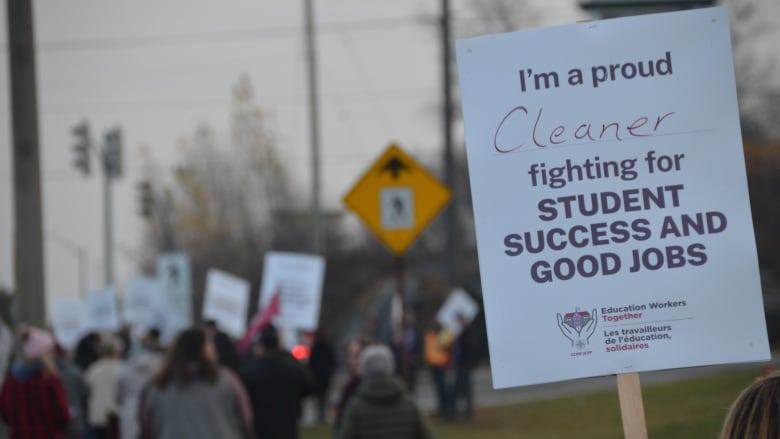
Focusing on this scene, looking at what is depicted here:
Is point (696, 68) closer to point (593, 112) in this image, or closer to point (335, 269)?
Result: point (593, 112)

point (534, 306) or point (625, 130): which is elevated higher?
point (625, 130)

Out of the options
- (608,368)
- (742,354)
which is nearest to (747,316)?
(742,354)

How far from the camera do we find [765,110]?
42062 millimetres

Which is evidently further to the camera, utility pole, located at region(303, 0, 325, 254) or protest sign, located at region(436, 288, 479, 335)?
utility pole, located at region(303, 0, 325, 254)

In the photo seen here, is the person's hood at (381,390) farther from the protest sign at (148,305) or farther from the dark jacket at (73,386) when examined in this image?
the protest sign at (148,305)

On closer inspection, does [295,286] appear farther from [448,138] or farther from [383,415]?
[383,415]

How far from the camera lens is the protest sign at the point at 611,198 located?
452 centimetres

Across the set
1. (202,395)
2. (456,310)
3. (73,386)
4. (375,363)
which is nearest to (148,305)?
(456,310)

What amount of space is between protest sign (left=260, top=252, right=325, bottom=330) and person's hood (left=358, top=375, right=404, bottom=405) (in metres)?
9.59

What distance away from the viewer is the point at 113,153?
104ft

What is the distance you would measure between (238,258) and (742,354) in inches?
1904

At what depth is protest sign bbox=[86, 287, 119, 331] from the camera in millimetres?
26828

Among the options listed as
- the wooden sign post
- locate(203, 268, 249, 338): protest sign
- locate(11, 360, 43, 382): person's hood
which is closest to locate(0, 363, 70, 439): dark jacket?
locate(11, 360, 43, 382): person's hood

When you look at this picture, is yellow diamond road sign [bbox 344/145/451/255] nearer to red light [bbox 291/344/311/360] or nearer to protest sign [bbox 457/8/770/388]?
protest sign [bbox 457/8/770/388]
